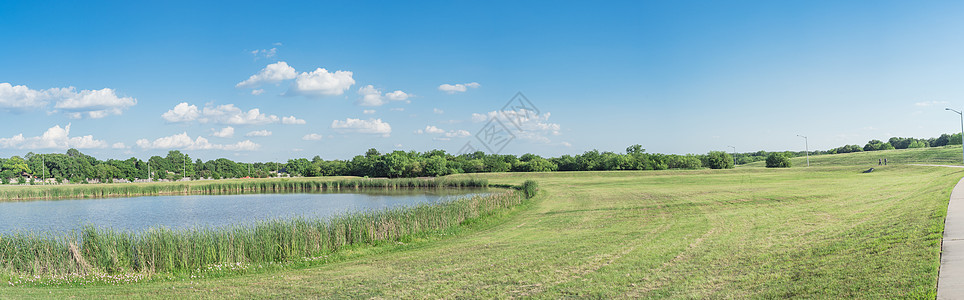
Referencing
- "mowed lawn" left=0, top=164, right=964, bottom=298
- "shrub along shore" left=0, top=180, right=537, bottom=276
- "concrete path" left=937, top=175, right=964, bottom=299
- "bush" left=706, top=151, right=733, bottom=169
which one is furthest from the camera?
"bush" left=706, top=151, right=733, bottom=169

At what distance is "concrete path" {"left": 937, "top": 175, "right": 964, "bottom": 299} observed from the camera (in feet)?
17.7

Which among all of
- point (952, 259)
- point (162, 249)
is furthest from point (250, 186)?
point (952, 259)

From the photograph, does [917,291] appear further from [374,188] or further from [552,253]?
[374,188]

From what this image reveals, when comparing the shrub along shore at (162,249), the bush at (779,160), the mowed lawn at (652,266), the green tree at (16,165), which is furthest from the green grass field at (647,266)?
the green tree at (16,165)

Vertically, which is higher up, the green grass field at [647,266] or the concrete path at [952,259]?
the concrete path at [952,259]

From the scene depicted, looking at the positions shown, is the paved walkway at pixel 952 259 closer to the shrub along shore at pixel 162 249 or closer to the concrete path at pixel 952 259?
the concrete path at pixel 952 259

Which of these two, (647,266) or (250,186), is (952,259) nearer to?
(647,266)

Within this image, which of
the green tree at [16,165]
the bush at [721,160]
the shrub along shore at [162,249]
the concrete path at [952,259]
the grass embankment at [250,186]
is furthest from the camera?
the green tree at [16,165]

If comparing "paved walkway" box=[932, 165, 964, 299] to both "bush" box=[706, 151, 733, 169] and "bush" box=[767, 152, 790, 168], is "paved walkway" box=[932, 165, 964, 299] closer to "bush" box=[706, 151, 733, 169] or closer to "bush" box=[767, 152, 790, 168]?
"bush" box=[767, 152, 790, 168]

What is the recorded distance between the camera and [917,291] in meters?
5.61

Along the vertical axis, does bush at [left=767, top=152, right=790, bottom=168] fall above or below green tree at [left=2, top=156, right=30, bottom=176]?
below

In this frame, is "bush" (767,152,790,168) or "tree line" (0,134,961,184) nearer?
"bush" (767,152,790,168)

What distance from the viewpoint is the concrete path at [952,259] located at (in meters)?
5.39

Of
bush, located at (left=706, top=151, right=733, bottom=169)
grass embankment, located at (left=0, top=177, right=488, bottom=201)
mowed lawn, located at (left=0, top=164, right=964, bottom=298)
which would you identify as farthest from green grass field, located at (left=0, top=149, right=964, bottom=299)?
bush, located at (left=706, top=151, right=733, bottom=169)
